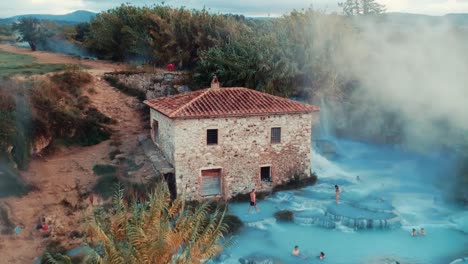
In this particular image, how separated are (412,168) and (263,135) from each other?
9065 millimetres

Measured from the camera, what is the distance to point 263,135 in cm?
2189

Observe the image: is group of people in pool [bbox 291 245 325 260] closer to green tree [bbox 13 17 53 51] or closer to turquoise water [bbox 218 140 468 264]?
turquoise water [bbox 218 140 468 264]

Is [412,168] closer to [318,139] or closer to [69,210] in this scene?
[318,139]

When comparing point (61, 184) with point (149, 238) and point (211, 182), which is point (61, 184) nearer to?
point (211, 182)

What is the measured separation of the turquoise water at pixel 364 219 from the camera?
16.9 meters

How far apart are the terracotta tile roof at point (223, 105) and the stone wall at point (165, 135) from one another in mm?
456

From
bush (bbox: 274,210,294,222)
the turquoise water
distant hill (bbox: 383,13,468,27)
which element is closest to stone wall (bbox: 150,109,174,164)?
the turquoise water

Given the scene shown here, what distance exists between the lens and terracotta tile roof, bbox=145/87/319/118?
2084cm

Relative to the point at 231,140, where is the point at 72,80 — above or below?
above

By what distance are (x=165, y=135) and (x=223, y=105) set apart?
2984 millimetres

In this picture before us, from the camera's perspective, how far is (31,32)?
4331 cm

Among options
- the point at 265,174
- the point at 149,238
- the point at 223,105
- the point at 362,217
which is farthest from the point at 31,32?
the point at 149,238

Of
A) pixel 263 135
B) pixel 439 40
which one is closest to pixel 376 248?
pixel 263 135

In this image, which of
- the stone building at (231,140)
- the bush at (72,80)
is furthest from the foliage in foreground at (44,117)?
the stone building at (231,140)
